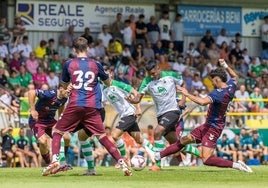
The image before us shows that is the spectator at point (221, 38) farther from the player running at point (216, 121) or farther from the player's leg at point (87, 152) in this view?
the player's leg at point (87, 152)

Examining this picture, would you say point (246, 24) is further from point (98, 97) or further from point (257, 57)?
point (98, 97)

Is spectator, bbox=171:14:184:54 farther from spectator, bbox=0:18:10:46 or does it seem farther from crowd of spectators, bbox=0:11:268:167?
spectator, bbox=0:18:10:46

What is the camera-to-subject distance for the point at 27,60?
31.2 metres

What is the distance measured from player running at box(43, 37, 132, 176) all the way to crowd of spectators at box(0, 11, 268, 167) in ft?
35.6

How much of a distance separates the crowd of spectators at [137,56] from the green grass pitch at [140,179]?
972 centimetres

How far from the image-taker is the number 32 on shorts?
670 inches

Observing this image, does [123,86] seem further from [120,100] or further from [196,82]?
[196,82]

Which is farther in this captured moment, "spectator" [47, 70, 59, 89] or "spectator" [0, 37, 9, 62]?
"spectator" [0, 37, 9, 62]

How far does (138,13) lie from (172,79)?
1551 cm

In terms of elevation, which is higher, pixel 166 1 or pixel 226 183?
pixel 166 1

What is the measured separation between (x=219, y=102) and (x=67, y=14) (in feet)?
54.7

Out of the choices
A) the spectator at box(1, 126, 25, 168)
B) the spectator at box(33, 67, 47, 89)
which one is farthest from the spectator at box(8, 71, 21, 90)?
the spectator at box(1, 126, 25, 168)

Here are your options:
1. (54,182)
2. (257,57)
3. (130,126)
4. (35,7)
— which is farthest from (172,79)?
(257,57)

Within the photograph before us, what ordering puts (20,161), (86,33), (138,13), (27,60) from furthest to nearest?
(138,13) < (86,33) < (27,60) < (20,161)
